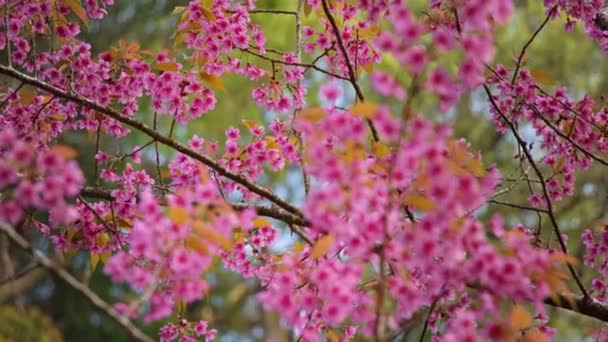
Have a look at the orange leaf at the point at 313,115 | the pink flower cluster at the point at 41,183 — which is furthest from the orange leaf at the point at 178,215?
the orange leaf at the point at 313,115

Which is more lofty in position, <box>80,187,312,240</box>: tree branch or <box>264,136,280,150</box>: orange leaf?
<box>264,136,280,150</box>: orange leaf

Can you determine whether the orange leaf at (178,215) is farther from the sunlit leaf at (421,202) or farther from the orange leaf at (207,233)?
the sunlit leaf at (421,202)

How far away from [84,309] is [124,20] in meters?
2.82

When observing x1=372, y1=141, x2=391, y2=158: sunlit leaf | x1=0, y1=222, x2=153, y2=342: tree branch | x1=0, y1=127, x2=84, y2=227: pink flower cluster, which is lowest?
x1=0, y1=222, x2=153, y2=342: tree branch

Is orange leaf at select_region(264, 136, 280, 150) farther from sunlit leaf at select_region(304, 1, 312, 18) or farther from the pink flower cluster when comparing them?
the pink flower cluster

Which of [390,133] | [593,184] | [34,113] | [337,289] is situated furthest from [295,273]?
[593,184]

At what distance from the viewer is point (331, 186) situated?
1312 mm

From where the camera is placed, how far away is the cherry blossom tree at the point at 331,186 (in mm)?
1251

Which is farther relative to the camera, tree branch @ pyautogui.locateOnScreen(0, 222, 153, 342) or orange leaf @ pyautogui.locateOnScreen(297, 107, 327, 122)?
orange leaf @ pyautogui.locateOnScreen(297, 107, 327, 122)

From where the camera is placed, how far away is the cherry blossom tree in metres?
1.25

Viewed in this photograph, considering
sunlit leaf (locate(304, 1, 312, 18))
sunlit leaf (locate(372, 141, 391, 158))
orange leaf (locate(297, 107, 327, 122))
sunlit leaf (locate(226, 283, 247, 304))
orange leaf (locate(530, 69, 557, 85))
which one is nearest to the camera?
orange leaf (locate(297, 107, 327, 122))

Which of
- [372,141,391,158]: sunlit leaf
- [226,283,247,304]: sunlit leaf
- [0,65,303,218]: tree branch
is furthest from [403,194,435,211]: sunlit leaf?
[226,283,247,304]: sunlit leaf

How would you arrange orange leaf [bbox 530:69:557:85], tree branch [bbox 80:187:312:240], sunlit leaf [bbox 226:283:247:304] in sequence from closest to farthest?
1. tree branch [bbox 80:187:312:240]
2. orange leaf [bbox 530:69:557:85]
3. sunlit leaf [bbox 226:283:247:304]

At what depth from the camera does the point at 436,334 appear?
2160 mm
